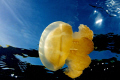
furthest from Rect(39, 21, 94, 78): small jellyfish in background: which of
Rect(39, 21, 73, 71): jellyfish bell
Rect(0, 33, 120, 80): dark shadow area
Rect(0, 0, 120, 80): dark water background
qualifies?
Rect(0, 33, 120, 80): dark shadow area

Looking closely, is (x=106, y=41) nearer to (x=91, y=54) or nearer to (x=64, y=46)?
(x=91, y=54)

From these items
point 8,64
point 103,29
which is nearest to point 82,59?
point 8,64

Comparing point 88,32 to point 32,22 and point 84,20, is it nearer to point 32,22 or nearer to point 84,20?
point 84,20

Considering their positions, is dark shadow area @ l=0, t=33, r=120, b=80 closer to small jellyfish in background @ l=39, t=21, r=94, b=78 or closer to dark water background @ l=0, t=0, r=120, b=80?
dark water background @ l=0, t=0, r=120, b=80

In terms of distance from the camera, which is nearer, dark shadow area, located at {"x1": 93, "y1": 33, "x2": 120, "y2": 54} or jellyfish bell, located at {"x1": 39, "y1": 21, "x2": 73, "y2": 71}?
jellyfish bell, located at {"x1": 39, "y1": 21, "x2": 73, "y2": 71}

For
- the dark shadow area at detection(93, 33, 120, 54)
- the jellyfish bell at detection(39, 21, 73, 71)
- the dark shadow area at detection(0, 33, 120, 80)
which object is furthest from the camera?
the dark shadow area at detection(93, 33, 120, 54)

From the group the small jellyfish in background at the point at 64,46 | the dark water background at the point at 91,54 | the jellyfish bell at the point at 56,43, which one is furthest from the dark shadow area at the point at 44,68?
the jellyfish bell at the point at 56,43

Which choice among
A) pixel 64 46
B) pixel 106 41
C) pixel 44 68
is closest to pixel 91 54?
pixel 106 41
